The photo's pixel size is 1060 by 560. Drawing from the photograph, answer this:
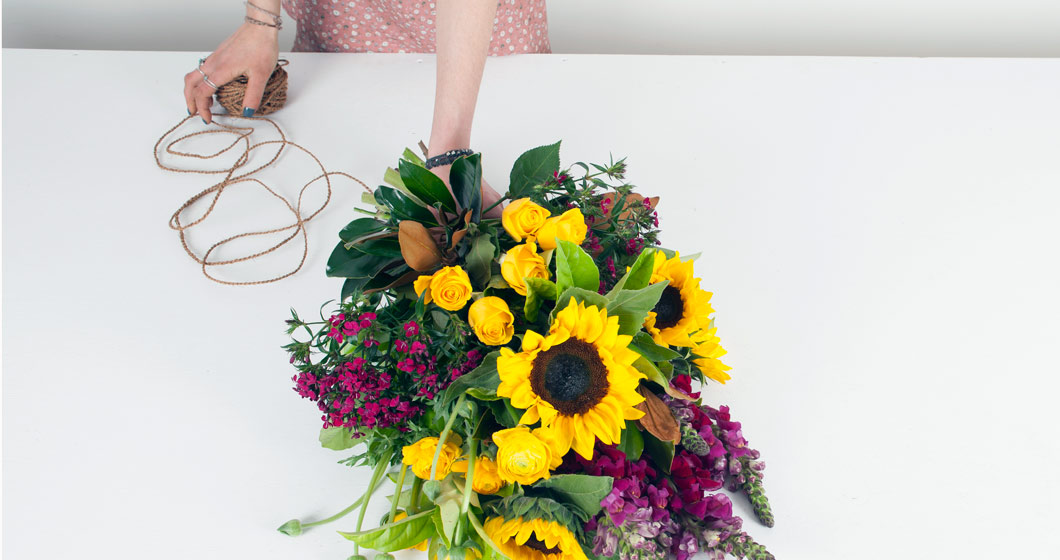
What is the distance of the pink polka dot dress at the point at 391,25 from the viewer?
3.19ft

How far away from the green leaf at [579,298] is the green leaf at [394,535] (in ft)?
0.61

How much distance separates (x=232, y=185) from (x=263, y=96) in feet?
0.51

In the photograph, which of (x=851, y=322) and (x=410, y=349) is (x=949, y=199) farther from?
(x=410, y=349)

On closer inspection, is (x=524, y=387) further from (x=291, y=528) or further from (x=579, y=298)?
(x=291, y=528)

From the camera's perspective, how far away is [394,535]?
498 mm

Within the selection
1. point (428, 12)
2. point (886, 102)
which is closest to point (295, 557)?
point (428, 12)

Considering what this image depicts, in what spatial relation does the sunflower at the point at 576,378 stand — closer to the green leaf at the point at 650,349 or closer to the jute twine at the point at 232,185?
the green leaf at the point at 650,349

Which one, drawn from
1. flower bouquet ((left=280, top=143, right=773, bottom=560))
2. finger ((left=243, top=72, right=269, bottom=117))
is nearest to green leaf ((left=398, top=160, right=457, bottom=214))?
flower bouquet ((left=280, top=143, right=773, bottom=560))

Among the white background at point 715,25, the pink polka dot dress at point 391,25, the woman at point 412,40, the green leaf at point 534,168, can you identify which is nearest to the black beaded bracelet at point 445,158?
the woman at point 412,40

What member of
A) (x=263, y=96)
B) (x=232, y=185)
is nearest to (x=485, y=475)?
(x=232, y=185)

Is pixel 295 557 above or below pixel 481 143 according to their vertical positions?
below

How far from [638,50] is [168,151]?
36.5 inches

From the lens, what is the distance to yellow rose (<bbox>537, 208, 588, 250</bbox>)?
0.51 meters

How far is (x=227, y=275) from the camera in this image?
2.54 feet
